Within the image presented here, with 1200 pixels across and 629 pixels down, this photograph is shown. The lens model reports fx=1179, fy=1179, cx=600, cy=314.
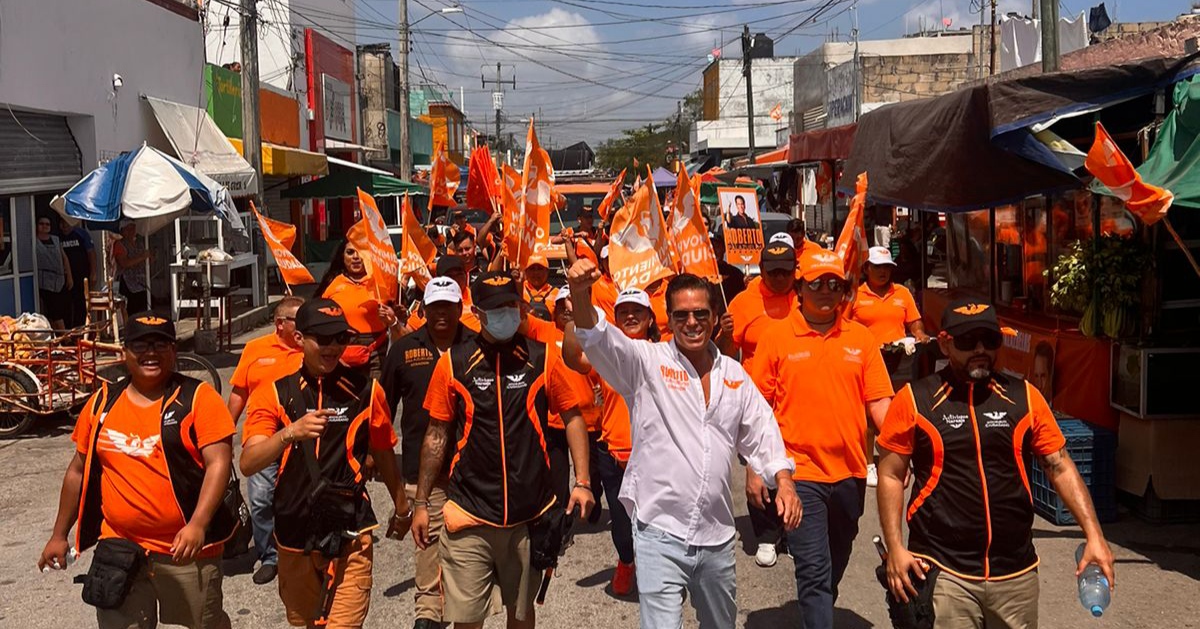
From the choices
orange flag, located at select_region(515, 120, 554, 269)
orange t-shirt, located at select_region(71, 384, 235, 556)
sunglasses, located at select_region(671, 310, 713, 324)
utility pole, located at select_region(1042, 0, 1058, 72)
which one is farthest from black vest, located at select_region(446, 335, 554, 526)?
utility pole, located at select_region(1042, 0, 1058, 72)

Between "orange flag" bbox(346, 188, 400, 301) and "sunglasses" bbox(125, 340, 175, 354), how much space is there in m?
3.46

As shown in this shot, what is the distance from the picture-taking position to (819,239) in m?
21.5

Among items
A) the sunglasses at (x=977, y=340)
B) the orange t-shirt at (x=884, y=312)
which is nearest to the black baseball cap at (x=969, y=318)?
the sunglasses at (x=977, y=340)

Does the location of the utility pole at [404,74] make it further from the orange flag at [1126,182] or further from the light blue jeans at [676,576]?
the light blue jeans at [676,576]

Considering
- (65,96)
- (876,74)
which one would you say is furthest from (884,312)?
(876,74)

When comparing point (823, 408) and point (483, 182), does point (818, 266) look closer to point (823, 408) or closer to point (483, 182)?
point (823, 408)

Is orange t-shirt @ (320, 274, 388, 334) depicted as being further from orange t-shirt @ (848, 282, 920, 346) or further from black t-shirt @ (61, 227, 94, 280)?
black t-shirt @ (61, 227, 94, 280)

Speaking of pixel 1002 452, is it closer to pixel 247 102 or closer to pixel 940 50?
pixel 247 102

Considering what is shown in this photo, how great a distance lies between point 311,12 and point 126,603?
2989 centimetres

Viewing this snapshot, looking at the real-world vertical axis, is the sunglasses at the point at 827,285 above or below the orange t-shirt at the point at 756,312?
above

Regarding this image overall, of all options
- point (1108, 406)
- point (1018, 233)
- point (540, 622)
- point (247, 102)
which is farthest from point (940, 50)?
point (540, 622)

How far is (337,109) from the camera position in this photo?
34.7m

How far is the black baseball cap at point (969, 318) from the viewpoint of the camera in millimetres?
4227

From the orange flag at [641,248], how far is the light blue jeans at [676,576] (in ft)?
9.69
